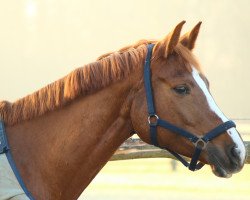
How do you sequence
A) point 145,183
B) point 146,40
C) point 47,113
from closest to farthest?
point 47,113, point 146,40, point 145,183

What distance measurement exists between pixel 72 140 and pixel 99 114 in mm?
187

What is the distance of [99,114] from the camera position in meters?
2.43

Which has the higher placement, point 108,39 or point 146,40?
point 146,40

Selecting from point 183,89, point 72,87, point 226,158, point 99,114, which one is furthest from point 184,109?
point 72,87

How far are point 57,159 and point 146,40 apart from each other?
0.80 meters

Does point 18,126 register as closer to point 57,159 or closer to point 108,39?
point 57,159

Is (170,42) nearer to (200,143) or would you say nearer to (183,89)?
(183,89)

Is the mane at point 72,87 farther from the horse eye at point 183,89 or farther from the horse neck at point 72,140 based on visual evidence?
the horse eye at point 183,89

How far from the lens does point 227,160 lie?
2283 millimetres

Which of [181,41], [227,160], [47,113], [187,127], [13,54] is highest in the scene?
[181,41]

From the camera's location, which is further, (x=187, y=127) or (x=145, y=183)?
(x=145, y=183)

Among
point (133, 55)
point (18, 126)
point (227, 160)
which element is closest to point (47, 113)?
point (18, 126)

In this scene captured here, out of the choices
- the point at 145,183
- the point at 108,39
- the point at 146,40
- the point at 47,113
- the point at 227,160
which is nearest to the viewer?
the point at 227,160

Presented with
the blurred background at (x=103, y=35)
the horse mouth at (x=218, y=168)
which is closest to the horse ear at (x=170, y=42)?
the horse mouth at (x=218, y=168)
